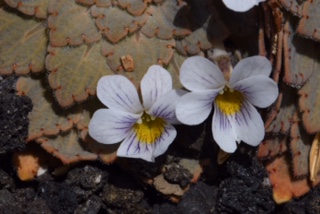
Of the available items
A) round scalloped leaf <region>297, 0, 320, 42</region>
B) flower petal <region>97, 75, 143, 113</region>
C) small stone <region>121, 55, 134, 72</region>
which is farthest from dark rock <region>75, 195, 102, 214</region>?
round scalloped leaf <region>297, 0, 320, 42</region>

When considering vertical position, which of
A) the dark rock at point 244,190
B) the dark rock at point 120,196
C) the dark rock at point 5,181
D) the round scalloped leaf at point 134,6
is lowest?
the dark rock at point 5,181

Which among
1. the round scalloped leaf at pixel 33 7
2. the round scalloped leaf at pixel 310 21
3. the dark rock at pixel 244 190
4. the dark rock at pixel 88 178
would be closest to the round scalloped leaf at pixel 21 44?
the round scalloped leaf at pixel 33 7

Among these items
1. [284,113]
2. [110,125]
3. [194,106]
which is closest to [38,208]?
[110,125]

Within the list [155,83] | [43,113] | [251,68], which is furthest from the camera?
[43,113]

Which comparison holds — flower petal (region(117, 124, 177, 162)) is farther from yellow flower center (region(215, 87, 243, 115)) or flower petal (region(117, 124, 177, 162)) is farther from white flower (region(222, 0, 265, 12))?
white flower (region(222, 0, 265, 12))

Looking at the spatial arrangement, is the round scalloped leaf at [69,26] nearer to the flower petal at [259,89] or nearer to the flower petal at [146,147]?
the flower petal at [146,147]

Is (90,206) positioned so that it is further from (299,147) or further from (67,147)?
(299,147)
